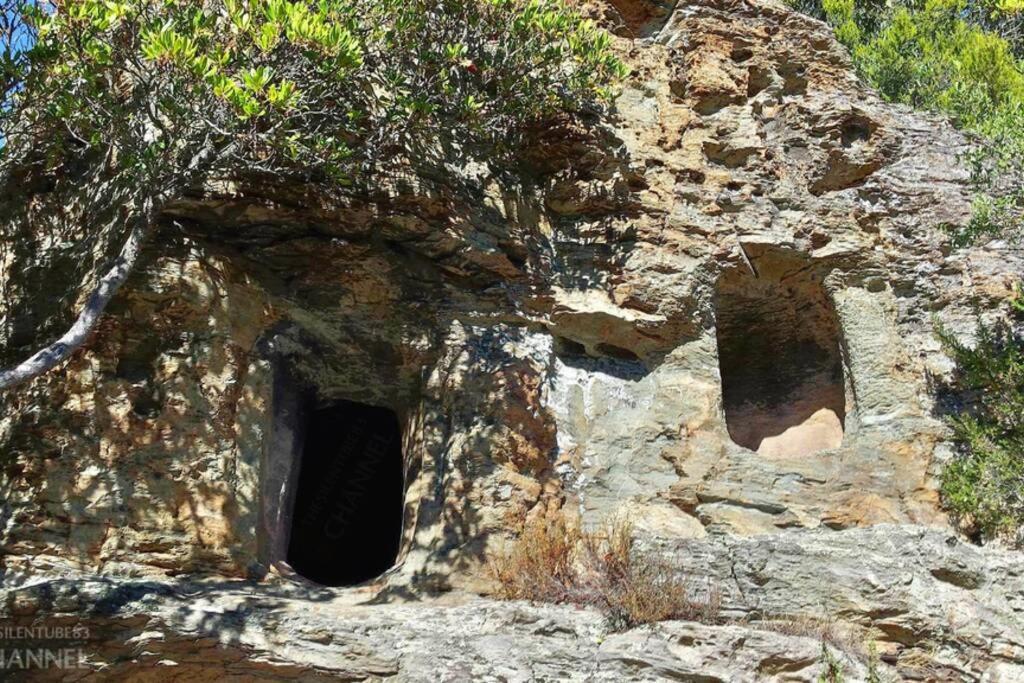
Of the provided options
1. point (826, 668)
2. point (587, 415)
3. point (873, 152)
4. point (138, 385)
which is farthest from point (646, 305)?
point (138, 385)

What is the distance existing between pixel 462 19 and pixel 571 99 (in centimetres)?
112

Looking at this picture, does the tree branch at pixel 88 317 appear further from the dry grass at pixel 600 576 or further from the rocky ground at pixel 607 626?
the dry grass at pixel 600 576

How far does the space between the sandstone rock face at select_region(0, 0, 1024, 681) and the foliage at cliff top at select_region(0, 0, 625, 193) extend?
0.46 m

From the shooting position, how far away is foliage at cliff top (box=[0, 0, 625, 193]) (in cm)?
655

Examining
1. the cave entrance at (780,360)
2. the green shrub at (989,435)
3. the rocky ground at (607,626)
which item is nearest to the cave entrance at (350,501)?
the rocky ground at (607,626)

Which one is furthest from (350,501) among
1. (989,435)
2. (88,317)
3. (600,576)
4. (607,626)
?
(989,435)

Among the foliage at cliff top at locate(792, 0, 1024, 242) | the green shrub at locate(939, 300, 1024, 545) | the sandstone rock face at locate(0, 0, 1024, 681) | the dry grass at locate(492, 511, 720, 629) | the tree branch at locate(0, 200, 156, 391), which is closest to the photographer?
the tree branch at locate(0, 200, 156, 391)

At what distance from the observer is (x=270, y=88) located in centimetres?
629

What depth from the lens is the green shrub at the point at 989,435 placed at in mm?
7562

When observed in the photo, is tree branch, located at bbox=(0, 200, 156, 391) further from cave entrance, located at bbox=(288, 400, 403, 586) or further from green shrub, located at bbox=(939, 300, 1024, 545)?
green shrub, located at bbox=(939, 300, 1024, 545)

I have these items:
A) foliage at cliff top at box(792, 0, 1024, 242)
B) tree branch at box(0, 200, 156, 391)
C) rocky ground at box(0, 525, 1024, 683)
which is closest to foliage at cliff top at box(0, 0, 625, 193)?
tree branch at box(0, 200, 156, 391)

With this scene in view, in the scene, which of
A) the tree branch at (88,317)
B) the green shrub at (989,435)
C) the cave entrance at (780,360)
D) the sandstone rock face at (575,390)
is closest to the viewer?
the tree branch at (88,317)

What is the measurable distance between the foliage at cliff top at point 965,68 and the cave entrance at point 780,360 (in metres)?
1.42

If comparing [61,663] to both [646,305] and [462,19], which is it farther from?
[462,19]
